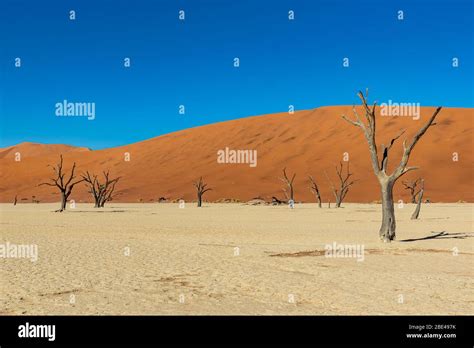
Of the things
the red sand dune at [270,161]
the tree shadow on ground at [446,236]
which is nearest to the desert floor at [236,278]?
the tree shadow on ground at [446,236]

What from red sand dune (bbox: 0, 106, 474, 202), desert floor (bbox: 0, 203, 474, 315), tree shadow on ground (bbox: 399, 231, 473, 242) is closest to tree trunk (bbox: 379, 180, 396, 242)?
desert floor (bbox: 0, 203, 474, 315)

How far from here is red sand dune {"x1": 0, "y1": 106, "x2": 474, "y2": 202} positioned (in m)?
72.0

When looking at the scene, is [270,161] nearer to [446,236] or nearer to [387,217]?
Result: [446,236]

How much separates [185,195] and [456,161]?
39724mm

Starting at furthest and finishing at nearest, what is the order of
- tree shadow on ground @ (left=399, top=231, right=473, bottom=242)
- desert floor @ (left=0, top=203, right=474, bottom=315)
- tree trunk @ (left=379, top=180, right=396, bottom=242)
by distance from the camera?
tree shadow on ground @ (left=399, top=231, right=473, bottom=242) → tree trunk @ (left=379, top=180, right=396, bottom=242) → desert floor @ (left=0, top=203, right=474, bottom=315)

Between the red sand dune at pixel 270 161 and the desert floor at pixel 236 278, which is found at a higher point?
the red sand dune at pixel 270 161

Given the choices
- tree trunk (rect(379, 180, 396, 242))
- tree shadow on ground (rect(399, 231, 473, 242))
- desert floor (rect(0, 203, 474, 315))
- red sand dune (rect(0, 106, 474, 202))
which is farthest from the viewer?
red sand dune (rect(0, 106, 474, 202))

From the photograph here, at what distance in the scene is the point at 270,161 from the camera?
88.6m

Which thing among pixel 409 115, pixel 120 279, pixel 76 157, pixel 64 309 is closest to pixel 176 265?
pixel 120 279

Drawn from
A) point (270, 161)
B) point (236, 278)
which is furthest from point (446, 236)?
point (270, 161)

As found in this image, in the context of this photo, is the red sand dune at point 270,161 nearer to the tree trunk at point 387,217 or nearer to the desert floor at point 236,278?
the tree trunk at point 387,217

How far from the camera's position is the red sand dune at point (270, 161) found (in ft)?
236

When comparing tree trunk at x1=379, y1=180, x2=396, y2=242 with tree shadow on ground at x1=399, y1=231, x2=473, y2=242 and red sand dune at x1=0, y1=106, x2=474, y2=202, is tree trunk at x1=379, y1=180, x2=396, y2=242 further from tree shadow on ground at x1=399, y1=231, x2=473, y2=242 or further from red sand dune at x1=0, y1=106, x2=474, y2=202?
red sand dune at x1=0, y1=106, x2=474, y2=202
